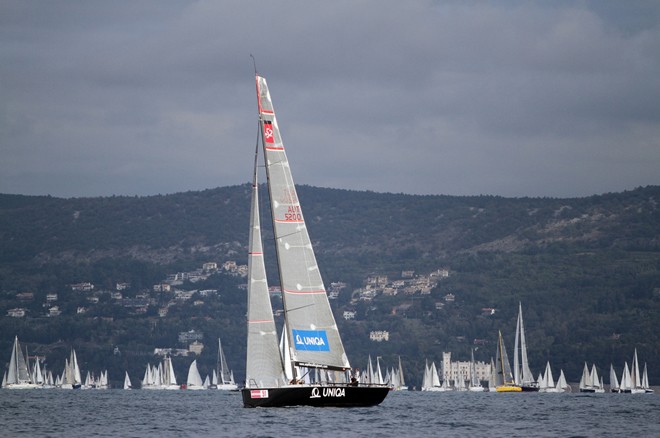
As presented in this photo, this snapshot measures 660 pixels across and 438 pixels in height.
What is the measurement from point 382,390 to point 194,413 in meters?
17.3

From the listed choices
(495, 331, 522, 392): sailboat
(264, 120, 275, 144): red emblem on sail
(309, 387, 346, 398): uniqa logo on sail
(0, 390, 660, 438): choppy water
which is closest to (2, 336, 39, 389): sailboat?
(495, 331, 522, 392): sailboat

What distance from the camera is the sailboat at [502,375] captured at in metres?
170

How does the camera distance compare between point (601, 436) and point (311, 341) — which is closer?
point (601, 436)

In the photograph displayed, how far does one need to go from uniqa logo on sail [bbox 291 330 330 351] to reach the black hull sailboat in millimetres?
1634

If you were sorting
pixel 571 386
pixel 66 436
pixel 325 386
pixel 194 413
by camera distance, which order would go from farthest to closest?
1. pixel 571 386
2. pixel 194 413
3. pixel 325 386
4. pixel 66 436

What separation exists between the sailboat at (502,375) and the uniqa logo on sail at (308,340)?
11549 cm

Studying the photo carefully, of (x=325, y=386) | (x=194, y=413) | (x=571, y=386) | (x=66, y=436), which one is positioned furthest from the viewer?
(x=571, y=386)

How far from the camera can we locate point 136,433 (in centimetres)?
5253

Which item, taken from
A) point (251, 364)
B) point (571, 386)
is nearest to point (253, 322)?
point (251, 364)

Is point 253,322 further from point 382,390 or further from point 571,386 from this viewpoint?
point 571,386

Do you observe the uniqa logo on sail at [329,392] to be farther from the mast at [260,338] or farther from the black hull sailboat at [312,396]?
the mast at [260,338]

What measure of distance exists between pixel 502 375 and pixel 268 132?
122342 mm

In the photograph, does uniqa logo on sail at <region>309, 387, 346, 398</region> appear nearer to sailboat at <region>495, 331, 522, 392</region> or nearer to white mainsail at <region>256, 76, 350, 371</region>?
white mainsail at <region>256, 76, 350, 371</region>

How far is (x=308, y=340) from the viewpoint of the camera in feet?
185
